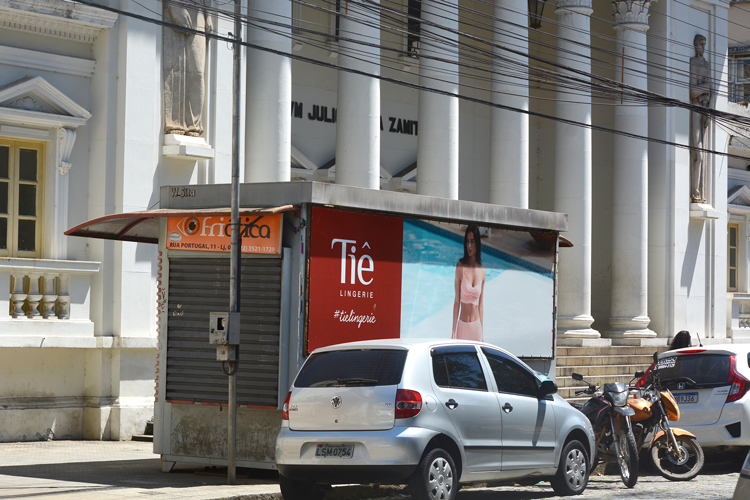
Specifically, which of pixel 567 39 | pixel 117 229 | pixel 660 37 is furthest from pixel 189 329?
pixel 660 37

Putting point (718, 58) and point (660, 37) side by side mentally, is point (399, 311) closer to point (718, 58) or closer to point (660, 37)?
point (660, 37)

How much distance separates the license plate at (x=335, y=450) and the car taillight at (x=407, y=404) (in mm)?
532

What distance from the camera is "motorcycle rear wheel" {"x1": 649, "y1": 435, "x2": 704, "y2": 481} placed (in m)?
12.0

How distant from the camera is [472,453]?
9500 millimetres

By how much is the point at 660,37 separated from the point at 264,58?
42.1ft

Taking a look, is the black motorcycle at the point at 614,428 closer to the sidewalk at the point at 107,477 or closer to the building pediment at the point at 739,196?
the sidewalk at the point at 107,477

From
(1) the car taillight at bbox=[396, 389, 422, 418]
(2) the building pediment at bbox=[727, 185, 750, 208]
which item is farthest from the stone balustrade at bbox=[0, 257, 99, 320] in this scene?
(2) the building pediment at bbox=[727, 185, 750, 208]

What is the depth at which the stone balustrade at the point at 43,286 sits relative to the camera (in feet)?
48.7

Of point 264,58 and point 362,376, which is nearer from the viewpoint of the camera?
point 362,376

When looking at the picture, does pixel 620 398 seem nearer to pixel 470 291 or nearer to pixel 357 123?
pixel 470 291

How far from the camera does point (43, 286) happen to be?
50.2ft

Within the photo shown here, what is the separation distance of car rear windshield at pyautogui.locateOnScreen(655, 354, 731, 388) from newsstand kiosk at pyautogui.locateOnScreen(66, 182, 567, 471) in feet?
10.7

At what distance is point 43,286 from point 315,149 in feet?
30.6

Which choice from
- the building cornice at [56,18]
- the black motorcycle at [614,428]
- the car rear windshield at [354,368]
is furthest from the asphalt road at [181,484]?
the building cornice at [56,18]
